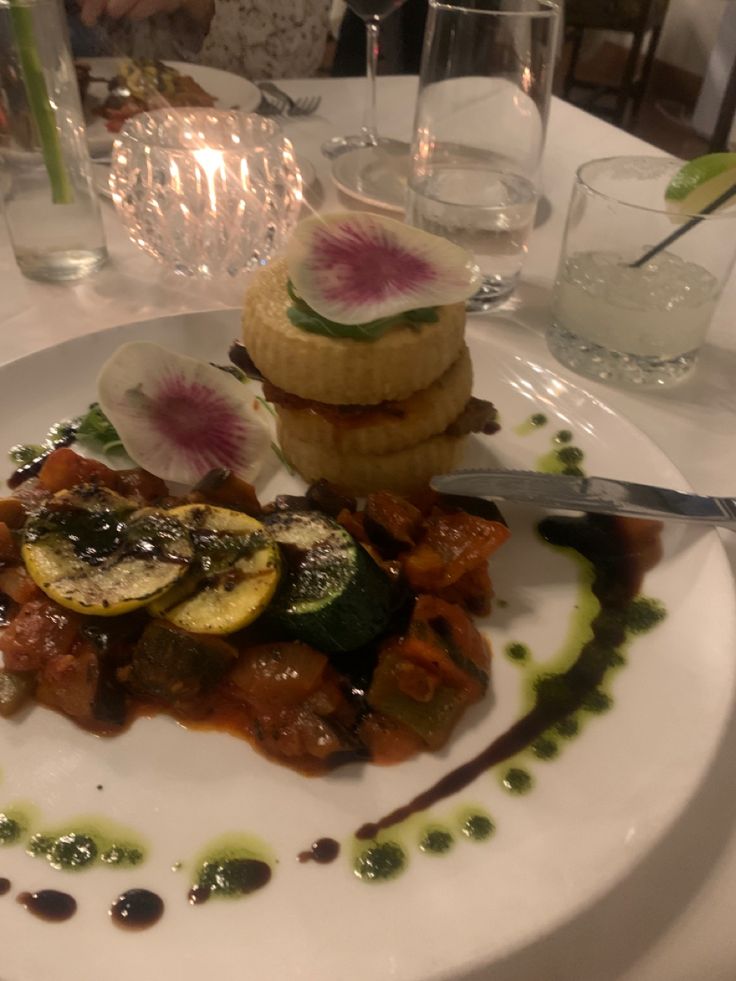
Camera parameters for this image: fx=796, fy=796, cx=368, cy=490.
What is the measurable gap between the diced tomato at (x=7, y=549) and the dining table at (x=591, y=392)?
0.71 metres

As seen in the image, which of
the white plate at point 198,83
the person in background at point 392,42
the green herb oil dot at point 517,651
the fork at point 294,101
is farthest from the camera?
the person in background at point 392,42

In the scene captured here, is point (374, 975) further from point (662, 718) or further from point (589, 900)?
point (662, 718)

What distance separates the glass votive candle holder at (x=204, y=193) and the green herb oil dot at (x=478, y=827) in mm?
2662

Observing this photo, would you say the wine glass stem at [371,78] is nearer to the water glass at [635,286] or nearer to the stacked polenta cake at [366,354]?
the water glass at [635,286]

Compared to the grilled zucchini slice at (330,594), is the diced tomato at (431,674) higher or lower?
lower

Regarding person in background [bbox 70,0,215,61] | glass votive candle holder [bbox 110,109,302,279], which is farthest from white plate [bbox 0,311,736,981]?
person in background [bbox 70,0,215,61]

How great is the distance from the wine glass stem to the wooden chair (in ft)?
23.2

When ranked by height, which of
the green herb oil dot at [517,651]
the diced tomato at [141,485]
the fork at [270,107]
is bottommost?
the diced tomato at [141,485]

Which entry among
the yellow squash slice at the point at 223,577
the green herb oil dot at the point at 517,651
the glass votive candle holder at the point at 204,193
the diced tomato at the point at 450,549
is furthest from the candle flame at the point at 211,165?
the green herb oil dot at the point at 517,651

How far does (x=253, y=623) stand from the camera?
193 cm

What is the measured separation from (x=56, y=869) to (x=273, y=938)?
44 centimetres

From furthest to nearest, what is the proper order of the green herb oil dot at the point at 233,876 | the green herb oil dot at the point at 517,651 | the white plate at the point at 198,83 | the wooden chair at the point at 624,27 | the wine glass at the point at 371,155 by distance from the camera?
1. the wooden chair at the point at 624,27
2. the white plate at the point at 198,83
3. the wine glass at the point at 371,155
4. the green herb oil dot at the point at 517,651
5. the green herb oil dot at the point at 233,876

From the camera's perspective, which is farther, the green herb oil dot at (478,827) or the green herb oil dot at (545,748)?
the green herb oil dot at (545,748)

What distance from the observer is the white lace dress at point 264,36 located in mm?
6133
